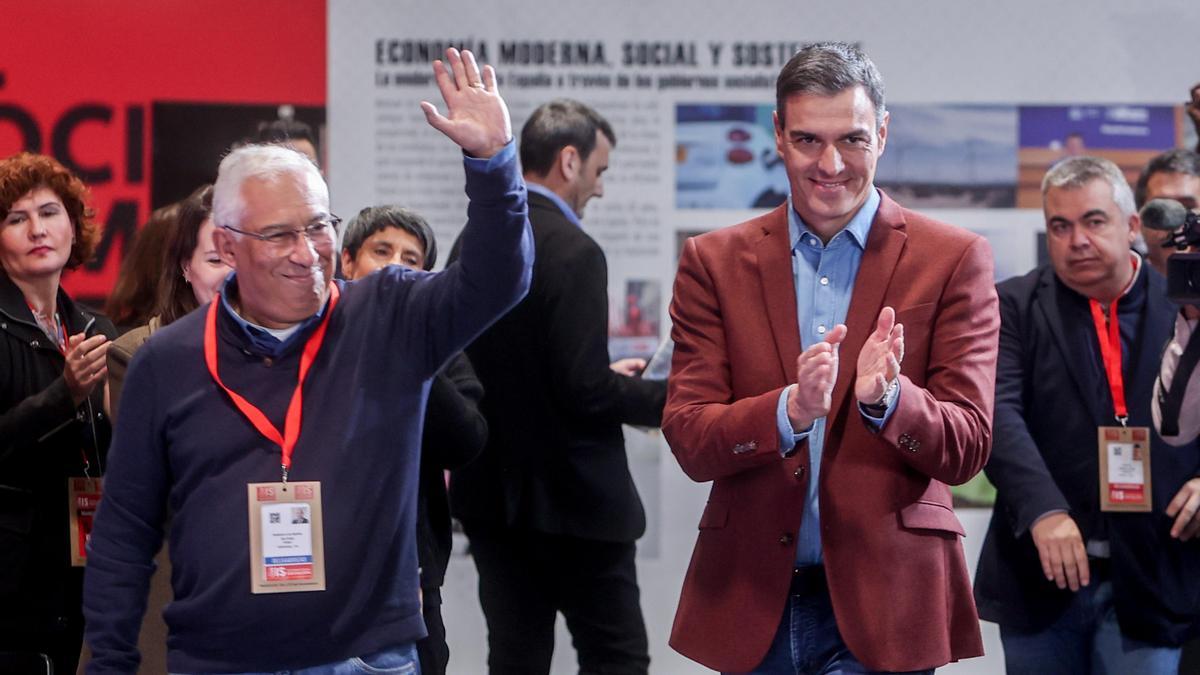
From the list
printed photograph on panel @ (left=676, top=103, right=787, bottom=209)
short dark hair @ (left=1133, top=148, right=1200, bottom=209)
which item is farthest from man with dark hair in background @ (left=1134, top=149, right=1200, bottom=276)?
printed photograph on panel @ (left=676, top=103, right=787, bottom=209)

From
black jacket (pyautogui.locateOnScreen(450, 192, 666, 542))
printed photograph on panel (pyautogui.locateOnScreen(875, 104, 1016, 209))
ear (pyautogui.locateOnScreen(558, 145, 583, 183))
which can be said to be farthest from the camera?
printed photograph on panel (pyautogui.locateOnScreen(875, 104, 1016, 209))

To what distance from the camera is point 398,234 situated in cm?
330

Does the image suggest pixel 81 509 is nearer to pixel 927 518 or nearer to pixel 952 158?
pixel 927 518

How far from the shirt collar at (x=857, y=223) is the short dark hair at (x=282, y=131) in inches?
117

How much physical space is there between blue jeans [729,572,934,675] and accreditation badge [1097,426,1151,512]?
4.03ft

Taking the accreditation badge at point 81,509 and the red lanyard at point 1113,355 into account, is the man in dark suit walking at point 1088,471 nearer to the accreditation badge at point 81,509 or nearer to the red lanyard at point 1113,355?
the red lanyard at point 1113,355

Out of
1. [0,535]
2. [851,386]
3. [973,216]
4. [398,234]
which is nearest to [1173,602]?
[851,386]

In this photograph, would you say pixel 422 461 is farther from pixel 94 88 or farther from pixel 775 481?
pixel 94 88

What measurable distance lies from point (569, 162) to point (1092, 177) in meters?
1.50

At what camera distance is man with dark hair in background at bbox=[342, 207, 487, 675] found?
2.84 m

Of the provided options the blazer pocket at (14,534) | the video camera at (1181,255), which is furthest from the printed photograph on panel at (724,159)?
the blazer pocket at (14,534)

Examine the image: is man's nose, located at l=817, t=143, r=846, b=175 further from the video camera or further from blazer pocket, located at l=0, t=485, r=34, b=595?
blazer pocket, located at l=0, t=485, r=34, b=595

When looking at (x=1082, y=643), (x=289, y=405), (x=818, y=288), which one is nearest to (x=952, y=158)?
(x=1082, y=643)

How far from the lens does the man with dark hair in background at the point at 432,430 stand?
284 centimetres
